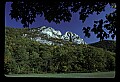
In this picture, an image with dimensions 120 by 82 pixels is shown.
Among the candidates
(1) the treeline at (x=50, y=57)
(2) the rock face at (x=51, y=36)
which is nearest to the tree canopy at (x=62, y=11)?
(2) the rock face at (x=51, y=36)

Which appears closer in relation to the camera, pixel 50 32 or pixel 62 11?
pixel 62 11

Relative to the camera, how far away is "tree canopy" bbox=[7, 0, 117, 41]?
4902mm

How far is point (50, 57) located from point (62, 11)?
5.94m

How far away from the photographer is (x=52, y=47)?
11.3 m

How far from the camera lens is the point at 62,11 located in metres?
5.14

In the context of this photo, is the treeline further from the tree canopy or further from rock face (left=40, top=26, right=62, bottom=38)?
the tree canopy

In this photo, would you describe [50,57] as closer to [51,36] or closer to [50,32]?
[51,36]

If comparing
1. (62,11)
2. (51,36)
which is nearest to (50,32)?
(51,36)

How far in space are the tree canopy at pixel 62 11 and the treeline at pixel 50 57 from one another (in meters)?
5.48

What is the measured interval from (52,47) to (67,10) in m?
6.27

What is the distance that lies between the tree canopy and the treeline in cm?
548

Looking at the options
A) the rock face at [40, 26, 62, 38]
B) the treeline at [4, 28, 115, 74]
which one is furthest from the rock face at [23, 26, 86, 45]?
the treeline at [4, 28, 115, 74]
